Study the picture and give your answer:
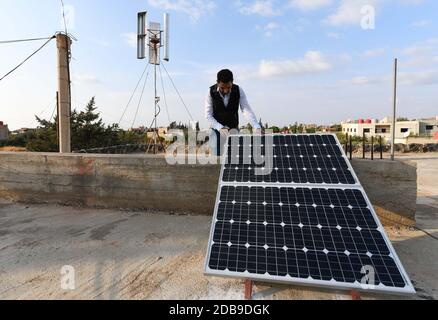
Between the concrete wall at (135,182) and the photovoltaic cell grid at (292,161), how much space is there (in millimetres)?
952

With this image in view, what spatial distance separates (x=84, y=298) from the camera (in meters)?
3.04

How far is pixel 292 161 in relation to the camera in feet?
14.7

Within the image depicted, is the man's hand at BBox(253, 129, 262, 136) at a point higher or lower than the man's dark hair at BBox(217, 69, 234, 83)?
lower

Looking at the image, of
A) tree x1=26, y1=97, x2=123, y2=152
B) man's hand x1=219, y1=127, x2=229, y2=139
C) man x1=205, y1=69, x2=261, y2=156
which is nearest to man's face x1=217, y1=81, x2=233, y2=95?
man x1=205, y1=69, x2=261, y2=156

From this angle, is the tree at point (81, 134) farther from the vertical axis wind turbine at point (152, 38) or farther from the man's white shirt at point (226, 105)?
the man's white shirt at point (226, 105)

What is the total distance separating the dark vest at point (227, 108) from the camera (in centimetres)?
514

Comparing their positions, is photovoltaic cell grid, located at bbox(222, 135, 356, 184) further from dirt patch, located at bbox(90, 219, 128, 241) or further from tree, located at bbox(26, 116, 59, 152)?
tree, located at bbox(26, 116, 59, 152)

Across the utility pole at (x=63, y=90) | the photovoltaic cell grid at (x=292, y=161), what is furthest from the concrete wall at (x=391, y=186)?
the utility pole at (x=63, y=90)

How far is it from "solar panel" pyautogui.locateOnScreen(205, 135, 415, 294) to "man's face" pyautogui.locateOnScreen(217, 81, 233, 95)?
1626 mm

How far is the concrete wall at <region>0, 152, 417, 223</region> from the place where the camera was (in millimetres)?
5137

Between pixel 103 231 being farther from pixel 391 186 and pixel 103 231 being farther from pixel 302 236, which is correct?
pixel 391 186
